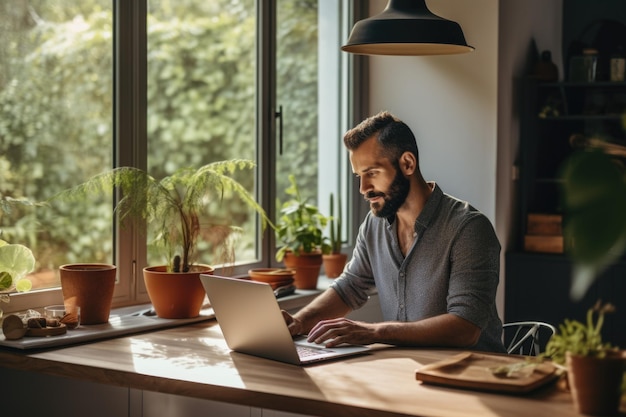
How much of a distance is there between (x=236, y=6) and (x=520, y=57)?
1709 mm

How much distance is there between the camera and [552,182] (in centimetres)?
501

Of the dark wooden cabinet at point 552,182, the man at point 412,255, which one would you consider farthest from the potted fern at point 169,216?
the dark wooden cabinet at point 552,182

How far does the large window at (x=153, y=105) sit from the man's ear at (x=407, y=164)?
3.19 ft

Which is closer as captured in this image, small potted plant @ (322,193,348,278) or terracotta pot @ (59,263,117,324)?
terracotta pot @ (59,263,117,324)

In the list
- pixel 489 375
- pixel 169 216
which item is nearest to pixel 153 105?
pixel 169 216

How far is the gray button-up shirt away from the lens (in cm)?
268

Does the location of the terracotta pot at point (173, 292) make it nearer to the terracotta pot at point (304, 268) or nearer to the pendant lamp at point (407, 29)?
the pendant lamp at point (407, 29)

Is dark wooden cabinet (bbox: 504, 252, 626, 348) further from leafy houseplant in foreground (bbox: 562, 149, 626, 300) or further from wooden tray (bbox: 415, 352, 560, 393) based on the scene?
leafy houseplant in foreground (bbox: 562, 149, 626, 300)

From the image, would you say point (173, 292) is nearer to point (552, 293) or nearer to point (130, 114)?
point (130, 114)

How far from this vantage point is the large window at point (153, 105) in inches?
Result: 112

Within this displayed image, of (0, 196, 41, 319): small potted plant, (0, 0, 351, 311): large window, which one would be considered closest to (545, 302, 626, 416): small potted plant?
(0, 196, 41, 319): small potted plant

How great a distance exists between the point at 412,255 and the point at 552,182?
2.39m

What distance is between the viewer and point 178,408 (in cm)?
249

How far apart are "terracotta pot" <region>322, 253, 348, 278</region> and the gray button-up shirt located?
1.08 metres
